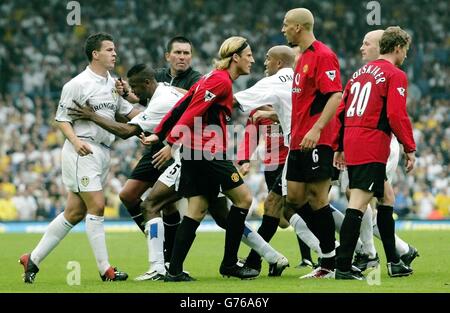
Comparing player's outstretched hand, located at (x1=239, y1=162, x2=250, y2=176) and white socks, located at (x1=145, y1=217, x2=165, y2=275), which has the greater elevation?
player's outstretched hand, located at (x1=239, y1=162, x2=250, y2=176)

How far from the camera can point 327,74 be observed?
29.6ft

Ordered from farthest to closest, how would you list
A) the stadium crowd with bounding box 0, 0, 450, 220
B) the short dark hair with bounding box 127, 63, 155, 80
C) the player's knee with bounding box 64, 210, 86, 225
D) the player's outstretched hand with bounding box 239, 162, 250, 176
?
the stadium crowd with bounding box 0, 0, 450, 220 → the player's outstretched hand with bounding box 239, 162, 250, 176 → the short dark hair with bounding box 127, 63, 155, 80 → the player's knee with bounding box 64, 210, 86, 225

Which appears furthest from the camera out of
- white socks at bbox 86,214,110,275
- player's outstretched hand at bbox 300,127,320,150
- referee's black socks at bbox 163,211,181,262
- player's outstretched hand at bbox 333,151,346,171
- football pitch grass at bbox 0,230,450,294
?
referee's black socks at bbox 163,211,181,262

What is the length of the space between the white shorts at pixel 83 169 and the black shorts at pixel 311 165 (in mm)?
1969

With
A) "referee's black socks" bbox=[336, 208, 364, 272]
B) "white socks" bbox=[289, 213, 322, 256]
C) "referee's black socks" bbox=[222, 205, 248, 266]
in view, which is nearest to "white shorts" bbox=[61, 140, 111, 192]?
"referee's black socks" bbox=[222, 205, 248, 266]

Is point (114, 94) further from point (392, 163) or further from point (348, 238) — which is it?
point (392, 163)

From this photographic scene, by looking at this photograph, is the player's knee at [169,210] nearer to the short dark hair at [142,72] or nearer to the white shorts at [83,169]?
the white shorts at [83,169]

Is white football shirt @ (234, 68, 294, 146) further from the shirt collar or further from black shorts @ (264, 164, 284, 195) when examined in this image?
the shirt collar

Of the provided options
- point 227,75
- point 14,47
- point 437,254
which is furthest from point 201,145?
point 14,47

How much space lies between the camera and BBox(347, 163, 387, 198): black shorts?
9.09m

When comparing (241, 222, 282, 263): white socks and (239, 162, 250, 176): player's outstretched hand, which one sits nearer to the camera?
(241, 222, 282, 263): white socks

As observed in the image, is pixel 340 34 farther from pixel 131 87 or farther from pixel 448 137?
pixel 131 87

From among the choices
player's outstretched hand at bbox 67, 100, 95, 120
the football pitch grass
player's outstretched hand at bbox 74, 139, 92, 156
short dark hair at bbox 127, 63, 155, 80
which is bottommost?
the football pitch grass

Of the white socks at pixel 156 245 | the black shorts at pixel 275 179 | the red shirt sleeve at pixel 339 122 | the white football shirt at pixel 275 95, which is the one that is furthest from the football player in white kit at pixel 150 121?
the red shirt sleeve at pixel 339 122
